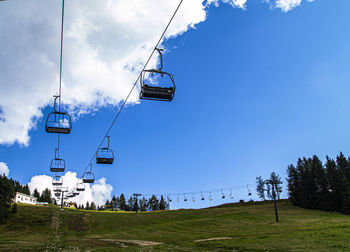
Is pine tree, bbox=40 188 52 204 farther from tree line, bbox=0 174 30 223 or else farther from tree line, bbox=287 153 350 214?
tree line, bbox=287 153 350 214

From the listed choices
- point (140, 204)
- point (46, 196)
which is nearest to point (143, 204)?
point (140, 204)

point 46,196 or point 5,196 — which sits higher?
point 46,196

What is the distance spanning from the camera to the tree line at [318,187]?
8300 cm

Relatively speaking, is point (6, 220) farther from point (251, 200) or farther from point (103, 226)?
point (251, 200)

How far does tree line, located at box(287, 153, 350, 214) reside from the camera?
8300 cm

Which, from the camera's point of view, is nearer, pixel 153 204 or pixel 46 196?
pixel 153 204

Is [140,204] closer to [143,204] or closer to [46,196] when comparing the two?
[143,204]

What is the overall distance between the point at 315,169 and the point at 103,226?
74922 millimetres

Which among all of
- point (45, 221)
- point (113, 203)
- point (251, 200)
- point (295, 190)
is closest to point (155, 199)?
point (113, 203)

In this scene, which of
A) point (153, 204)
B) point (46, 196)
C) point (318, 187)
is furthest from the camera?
point (46, 196)

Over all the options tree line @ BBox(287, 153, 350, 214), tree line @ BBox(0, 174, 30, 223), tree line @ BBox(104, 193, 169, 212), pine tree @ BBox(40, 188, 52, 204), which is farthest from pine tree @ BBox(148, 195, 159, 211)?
tree line @ BBox(0, 174, 30, 223)

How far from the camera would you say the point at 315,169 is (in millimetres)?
96500

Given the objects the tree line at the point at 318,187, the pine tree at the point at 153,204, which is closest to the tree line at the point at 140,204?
the pine tree at the point at 153,204

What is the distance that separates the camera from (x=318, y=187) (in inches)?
3595
